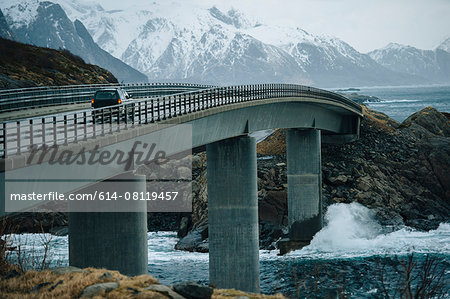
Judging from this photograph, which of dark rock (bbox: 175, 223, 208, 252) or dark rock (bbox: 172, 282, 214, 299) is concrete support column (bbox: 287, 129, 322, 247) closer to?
dark rock (bbox: 175, 223, 208, 252)

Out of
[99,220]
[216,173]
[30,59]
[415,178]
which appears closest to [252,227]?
[216,173]

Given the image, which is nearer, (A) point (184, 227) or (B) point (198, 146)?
(B) point (198, 146)

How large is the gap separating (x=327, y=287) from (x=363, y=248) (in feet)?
41.5

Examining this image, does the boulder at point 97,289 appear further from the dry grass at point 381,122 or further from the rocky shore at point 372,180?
the dry grass at point 381,122

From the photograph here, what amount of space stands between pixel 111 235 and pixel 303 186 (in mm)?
26879

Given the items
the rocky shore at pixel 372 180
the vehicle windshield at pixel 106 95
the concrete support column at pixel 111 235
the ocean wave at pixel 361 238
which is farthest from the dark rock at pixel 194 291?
the rocky shore at pixel 372 180

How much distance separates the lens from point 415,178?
203ft

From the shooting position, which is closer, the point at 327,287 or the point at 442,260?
the point at 327,287

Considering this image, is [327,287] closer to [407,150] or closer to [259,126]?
[259,126]

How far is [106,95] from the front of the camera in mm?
36656

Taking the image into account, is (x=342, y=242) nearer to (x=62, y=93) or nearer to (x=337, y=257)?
(x=337, y=257)

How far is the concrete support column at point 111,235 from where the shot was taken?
26656 millimetres

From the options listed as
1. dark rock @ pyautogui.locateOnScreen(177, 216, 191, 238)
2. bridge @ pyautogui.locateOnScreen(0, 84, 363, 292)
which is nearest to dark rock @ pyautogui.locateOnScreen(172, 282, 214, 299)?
bridge @ pyautogui.locateOnScreen(0, 84, 363, 292)

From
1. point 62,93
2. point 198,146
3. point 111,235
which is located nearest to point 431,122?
point 62,93
